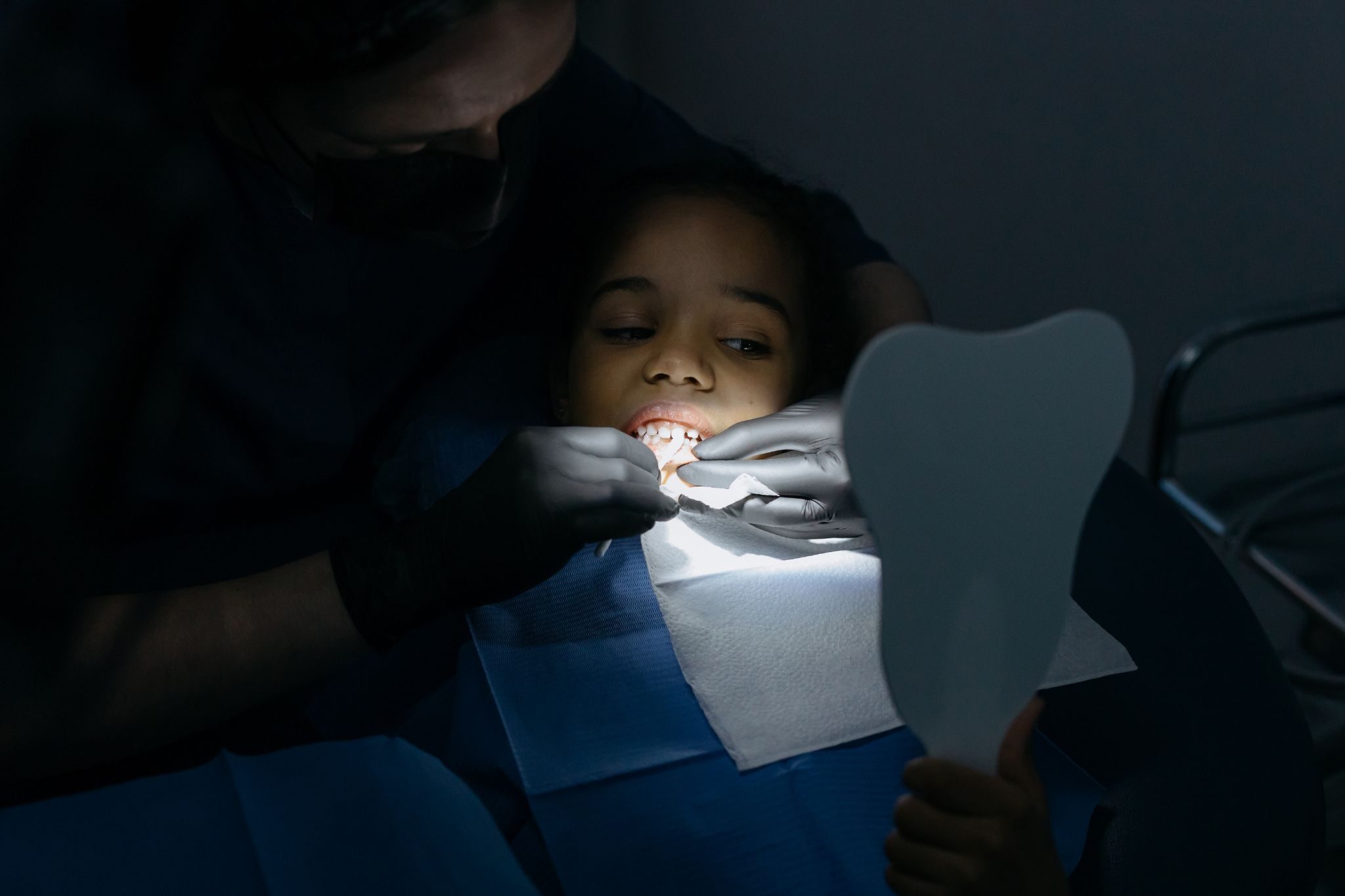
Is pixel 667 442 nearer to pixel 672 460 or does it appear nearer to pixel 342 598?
pixel 672 460

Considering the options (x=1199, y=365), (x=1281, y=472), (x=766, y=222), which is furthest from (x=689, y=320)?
(x=1281, y=472)

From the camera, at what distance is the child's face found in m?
1.20

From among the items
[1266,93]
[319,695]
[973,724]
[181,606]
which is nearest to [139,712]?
[181,606]

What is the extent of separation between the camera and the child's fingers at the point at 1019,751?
69 cm

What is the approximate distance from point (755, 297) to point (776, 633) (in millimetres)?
418

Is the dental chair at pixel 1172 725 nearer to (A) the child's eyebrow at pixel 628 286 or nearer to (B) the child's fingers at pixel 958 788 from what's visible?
(B) the child's fingers at pixel 958 788

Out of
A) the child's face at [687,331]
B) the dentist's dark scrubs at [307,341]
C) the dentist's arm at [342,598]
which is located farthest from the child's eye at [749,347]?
the dentist's dark scrubs at [307,341]

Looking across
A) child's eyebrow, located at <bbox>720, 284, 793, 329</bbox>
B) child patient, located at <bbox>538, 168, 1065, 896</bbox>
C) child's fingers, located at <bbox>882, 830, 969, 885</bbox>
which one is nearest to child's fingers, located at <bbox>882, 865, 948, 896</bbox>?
child's fingers, located at <bbox>882, 830, 969, 885</bbox>

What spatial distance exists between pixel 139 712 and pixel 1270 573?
4.62 ft

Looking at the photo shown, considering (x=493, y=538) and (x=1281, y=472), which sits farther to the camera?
(x=1281, y=472)

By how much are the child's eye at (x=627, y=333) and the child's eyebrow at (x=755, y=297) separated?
0.10m

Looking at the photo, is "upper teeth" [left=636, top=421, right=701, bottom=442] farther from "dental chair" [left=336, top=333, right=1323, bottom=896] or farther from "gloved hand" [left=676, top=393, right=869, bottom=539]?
"dental chair" [left=336, top=333, right=1323, bottom=896]

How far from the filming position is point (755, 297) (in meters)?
1.25

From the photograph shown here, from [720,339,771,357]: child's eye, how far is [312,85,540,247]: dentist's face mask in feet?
1.04
